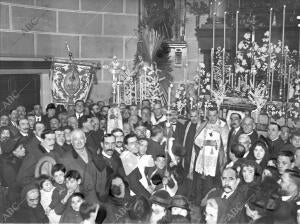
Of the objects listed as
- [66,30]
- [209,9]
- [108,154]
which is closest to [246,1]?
[209,9]

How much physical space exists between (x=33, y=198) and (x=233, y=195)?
196 cm

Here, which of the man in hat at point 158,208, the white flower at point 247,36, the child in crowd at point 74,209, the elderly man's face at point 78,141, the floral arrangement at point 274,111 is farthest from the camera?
the white flower at point 247,36

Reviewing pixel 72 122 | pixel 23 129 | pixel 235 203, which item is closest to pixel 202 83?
pixel 72 122

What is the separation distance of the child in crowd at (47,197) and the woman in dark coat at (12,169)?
52 cm

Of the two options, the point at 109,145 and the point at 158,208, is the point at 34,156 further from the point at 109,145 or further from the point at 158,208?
the point at 158,208

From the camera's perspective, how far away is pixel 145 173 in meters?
6.05

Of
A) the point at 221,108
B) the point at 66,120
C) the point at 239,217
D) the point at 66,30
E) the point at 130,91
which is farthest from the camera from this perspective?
the point at 66,30

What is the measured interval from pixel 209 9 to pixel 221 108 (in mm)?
4753

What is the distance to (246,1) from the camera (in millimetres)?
12141

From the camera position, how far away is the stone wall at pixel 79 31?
36.7ft

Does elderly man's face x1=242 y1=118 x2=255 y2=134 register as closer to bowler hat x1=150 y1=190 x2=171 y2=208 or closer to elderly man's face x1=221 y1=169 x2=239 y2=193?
elderly man's face x1=221 y1=169 x2=239 y2=193

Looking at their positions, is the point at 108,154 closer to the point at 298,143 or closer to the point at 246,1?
the point at 298,143

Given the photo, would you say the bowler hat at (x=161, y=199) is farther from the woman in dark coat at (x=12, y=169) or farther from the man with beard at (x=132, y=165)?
the woman in dark coat at (x=12, y=169)

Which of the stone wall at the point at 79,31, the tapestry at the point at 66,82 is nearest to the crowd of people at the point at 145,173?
the tapestry at the point at 66,82
